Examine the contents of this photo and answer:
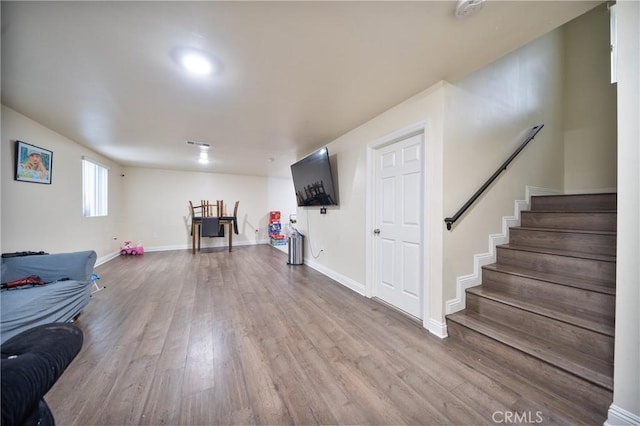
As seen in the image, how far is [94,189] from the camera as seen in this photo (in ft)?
15.0

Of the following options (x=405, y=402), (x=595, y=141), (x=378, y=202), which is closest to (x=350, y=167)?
(x=378, y=202)

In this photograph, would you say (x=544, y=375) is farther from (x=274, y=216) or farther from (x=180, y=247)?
(x=180, y=247)

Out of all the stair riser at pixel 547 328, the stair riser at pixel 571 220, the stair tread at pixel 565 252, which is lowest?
the stair riser at pixel 547 328

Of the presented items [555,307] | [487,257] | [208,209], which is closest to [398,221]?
[487,257]

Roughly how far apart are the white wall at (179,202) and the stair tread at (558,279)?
21.0ft

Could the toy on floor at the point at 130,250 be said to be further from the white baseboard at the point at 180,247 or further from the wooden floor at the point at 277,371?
the wooden floor at the point at 277,371

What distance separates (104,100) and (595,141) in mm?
5905

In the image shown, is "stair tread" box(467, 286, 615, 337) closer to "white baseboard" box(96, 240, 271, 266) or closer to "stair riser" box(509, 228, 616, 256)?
"stair riser" box(509, 228, 616, 256)

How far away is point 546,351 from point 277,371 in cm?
184

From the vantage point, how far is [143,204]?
5.99 metres

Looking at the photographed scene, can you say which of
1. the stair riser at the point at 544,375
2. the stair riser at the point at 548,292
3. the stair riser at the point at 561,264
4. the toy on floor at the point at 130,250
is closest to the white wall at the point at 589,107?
the stair riser at the point at 561,264

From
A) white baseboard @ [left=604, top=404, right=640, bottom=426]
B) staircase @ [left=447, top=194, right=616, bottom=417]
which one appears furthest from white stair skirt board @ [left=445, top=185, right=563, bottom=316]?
white baseboard @ [left=604, top=404, right=640, bottom=426]

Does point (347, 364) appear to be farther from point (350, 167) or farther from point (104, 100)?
point (104, 100)

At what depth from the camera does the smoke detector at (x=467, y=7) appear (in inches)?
48.4
